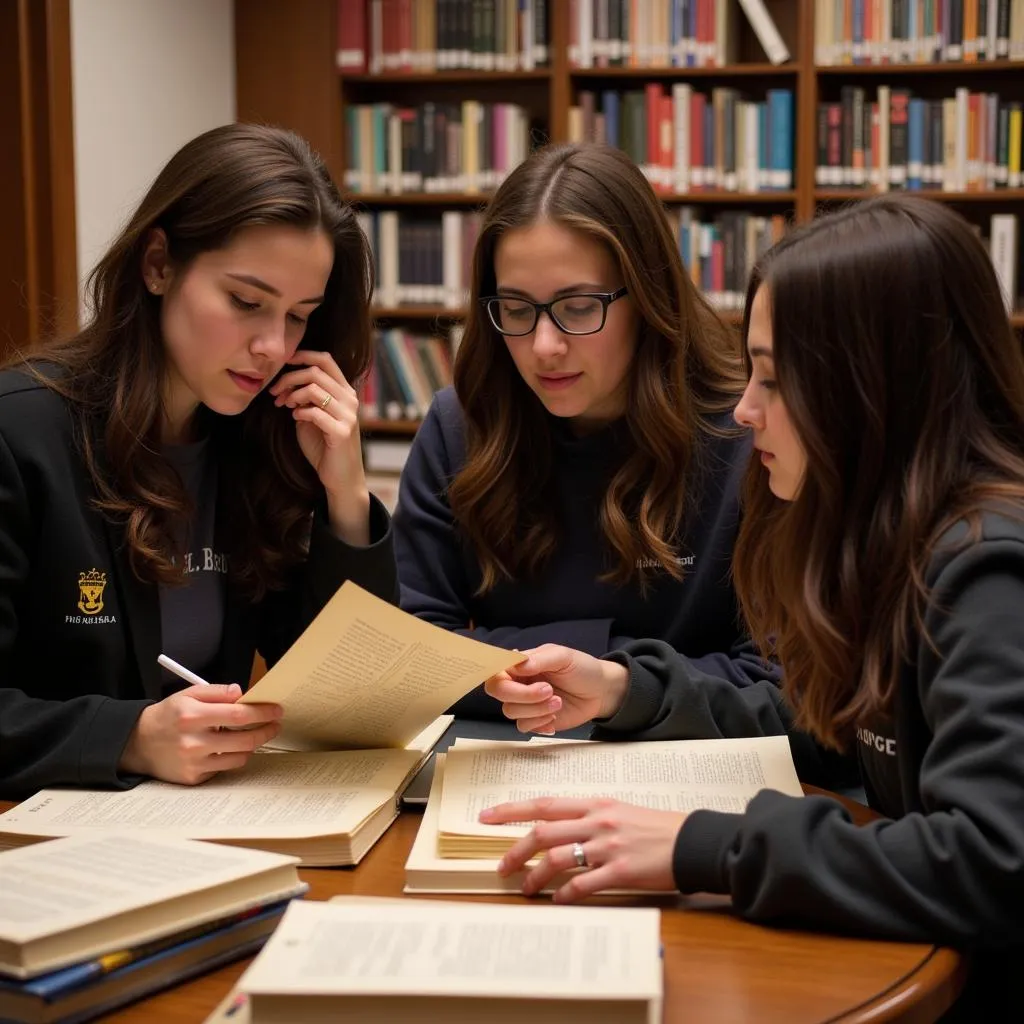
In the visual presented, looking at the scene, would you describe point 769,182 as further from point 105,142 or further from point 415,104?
point 105,142

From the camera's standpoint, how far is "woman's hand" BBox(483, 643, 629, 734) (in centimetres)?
139

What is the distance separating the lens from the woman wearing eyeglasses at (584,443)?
1821mm

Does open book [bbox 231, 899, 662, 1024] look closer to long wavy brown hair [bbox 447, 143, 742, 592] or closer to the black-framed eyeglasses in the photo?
long wavy brown hair [bbox 447, 143, 742, 592]

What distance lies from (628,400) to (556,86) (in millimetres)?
2502

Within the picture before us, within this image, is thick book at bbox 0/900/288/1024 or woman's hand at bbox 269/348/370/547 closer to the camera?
thick book at bbox 0/900/288/1024

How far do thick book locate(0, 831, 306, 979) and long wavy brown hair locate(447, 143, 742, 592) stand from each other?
89 centimetres

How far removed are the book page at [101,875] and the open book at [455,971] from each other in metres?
0.10

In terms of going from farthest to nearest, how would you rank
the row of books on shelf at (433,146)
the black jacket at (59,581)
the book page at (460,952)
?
1. the row of books on shelf at (433,146)
2. the black jacket at (59,581)
3. the book page at (460,952)

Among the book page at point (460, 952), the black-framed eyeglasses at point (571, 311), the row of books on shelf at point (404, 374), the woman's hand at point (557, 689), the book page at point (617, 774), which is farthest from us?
the row of books on shelf at point (404, 374)

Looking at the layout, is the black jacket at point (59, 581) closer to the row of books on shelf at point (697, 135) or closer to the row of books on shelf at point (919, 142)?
the row of books on shelf at point (697, 135)

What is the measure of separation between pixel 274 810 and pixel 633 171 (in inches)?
43.3

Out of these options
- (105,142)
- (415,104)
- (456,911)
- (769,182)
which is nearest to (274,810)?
(456,911)

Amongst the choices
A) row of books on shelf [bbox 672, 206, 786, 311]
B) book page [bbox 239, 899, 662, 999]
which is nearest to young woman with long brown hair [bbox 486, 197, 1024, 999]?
book page [bbox 239, 899, 662, 999]

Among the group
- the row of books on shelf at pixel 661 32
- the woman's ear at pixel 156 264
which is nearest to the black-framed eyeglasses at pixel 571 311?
the woman's ear at pixel 156 264
